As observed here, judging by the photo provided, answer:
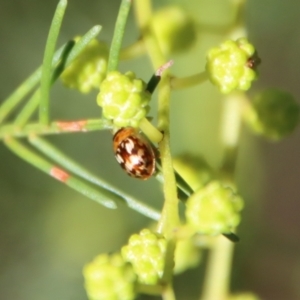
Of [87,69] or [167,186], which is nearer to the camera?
[167,186]

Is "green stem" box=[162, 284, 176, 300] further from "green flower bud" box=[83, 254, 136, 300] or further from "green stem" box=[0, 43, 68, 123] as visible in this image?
"green stem" box=[0, 43, 68, 123]

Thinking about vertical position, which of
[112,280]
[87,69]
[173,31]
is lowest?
[112,280]

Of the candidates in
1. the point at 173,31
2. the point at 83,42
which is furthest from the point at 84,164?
the point at 83,42

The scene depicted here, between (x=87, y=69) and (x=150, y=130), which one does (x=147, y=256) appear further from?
(x=87, y=69)

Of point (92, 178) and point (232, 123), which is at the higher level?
point (232, 123)

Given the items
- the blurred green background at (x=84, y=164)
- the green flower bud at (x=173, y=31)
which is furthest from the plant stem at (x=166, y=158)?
the blurred green background at (x=84, y=164)

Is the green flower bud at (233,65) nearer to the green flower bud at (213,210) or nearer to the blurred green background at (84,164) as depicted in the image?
the green flower bud at (213,210)

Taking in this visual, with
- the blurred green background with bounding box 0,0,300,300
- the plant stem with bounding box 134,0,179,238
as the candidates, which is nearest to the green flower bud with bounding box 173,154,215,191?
the plant stem with bounding box 134,0,179,238
